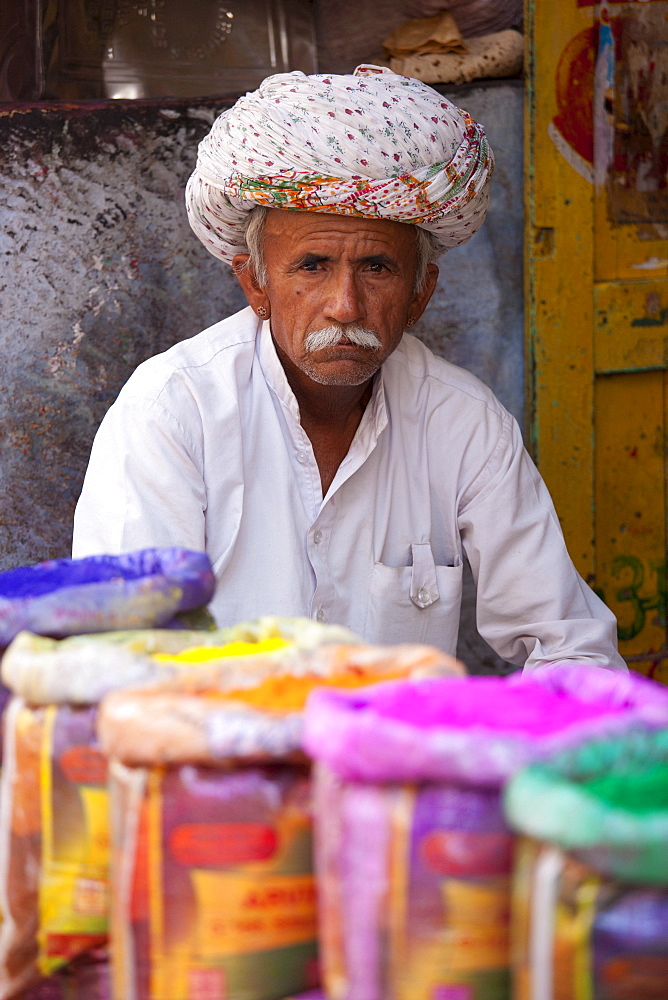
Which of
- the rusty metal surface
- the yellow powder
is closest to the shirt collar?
the rusty metal surface

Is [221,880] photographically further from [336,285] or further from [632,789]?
[336,285]

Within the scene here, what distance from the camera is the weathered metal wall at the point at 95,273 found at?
2.99 metres

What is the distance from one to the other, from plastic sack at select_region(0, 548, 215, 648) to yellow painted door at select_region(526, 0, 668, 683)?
1919mm

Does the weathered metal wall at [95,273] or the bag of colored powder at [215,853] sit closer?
the bag of colored powder at [215,853]

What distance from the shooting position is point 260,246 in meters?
2.49

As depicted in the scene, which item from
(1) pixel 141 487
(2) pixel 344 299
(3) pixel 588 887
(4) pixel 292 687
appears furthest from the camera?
(2) pixel 344 299

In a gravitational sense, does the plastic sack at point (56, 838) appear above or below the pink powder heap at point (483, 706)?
below

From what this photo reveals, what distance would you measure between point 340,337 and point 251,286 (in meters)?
0.31

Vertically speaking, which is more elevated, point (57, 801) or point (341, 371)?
point (341, 371)

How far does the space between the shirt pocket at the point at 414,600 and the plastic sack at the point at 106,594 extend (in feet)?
3.50

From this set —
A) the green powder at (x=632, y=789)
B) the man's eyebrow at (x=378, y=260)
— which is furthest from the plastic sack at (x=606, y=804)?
the man's eyebrow at (x=378, y=260)

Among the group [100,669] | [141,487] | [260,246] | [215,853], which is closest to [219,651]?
[100,669]

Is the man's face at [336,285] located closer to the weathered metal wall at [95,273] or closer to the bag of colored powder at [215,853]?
the weathered metal wall at [95,273]

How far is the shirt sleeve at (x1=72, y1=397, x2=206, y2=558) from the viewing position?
2166mm
